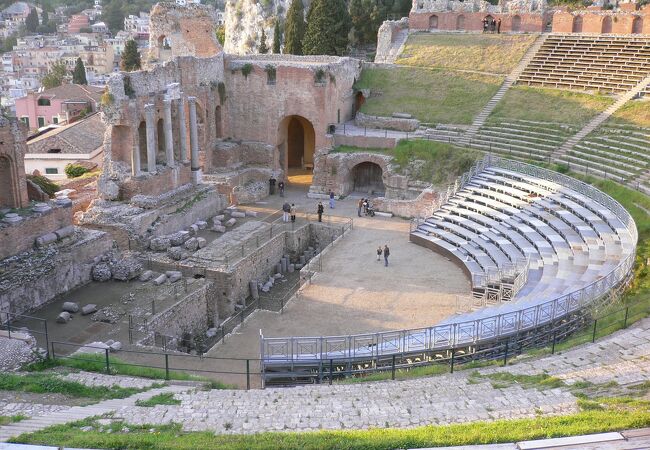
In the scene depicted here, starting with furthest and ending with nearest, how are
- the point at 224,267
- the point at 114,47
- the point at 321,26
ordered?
the point at 114,47
the point at 321,26
the point at 224,267

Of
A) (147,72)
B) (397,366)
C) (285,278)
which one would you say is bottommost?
(285,278)

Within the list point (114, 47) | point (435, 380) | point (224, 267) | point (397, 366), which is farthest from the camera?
point (114, 47)

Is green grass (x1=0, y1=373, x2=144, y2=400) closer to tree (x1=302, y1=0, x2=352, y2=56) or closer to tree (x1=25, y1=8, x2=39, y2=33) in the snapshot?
tree (x1=302, y1=0, x2=352, y2=56)

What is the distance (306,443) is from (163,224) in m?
17.9

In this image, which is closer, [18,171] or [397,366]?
[397,366]

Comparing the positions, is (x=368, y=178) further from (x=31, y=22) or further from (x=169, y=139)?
(x=31, y=22)

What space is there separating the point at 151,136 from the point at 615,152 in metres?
19.4

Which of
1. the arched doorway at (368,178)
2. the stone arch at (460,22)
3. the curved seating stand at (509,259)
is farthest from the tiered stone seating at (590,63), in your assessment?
the arched doorway at (368,178)

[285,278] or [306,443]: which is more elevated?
[306,443]

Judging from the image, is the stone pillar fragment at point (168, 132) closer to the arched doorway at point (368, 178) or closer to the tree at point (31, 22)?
the arched doorway at point (368, 178)

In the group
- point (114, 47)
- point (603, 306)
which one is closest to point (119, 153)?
point (603, 306)

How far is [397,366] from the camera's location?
16.1 m

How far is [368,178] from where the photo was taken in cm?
3647

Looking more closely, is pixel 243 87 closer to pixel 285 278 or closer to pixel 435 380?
pixel 285 278
